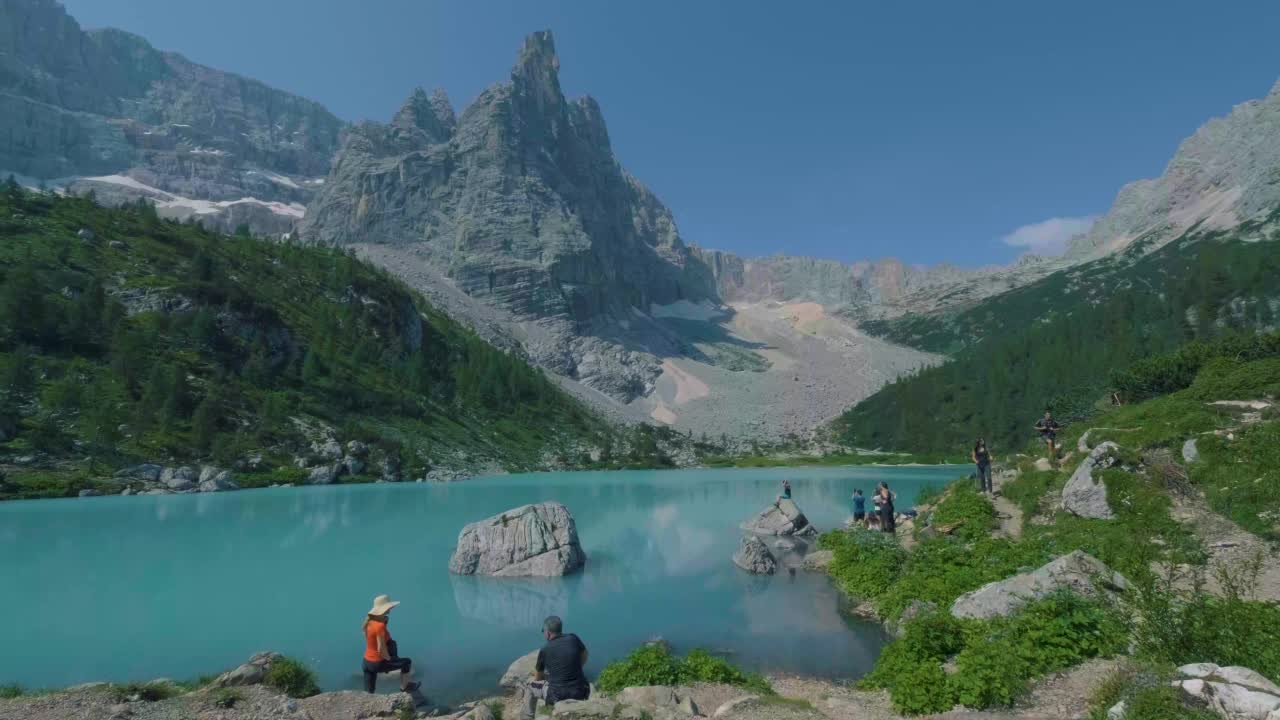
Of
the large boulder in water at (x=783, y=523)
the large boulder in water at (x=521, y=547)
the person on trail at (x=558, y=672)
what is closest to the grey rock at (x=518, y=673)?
the person on trail at (x=558, y=672)

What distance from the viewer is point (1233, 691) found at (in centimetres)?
655

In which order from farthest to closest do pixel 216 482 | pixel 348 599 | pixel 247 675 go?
1. pixel 216 482
2. pixel 348 599
3. pixel 247 675

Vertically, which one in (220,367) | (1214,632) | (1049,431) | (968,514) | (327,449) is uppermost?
(220,367)

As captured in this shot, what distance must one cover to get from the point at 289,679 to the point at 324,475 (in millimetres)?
66283

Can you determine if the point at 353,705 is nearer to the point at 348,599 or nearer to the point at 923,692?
the point at 923,692

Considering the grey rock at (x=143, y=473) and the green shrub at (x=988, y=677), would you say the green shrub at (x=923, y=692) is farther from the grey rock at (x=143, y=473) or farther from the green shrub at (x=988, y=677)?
the grey rock at (x=143, y=473)

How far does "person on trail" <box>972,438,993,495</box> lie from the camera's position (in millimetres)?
27506

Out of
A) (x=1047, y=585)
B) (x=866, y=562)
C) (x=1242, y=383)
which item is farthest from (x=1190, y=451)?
(x=1047, y=585)

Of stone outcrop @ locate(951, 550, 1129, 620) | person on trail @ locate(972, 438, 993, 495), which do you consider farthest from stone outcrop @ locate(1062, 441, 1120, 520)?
stone outcrop @ locate(951, 550, 1129, 620)

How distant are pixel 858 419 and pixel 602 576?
169 meters

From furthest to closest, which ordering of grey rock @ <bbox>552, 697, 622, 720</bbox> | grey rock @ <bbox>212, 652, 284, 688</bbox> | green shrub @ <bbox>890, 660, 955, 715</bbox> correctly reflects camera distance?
grey rock @ <bbox>212, 652, 284, 688</bbox> < green shrub @ <bbox>890, 660, 955, 715</bbox> < grey rock @ <bbox>552, 697, 622, 720</bbox>

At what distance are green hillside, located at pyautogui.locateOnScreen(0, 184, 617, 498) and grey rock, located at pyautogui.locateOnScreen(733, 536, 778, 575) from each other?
58.3 m

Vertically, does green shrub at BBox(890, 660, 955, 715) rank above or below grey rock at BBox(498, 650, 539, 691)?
above

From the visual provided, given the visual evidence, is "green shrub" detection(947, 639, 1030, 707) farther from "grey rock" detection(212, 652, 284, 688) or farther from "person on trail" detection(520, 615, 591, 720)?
"grey rock" detection(212, 652, 284, 688)
